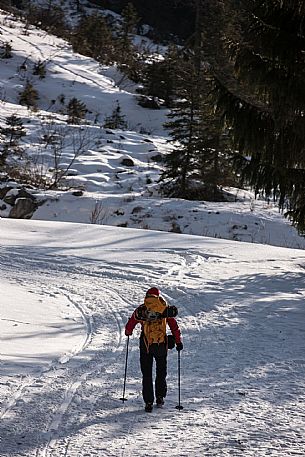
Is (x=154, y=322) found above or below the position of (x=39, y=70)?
below

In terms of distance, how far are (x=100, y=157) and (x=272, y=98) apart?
15353mm

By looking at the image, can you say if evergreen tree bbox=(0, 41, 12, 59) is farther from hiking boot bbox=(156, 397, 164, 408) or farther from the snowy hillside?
hiking boot bbox=(156, 397, 164, 408)

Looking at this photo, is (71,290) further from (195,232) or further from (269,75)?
(195,232)

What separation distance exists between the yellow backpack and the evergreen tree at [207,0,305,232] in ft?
19.2

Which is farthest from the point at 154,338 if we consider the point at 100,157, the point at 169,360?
the point at 100,157

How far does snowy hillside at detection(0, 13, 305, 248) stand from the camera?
18.9m

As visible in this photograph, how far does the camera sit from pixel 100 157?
24891mm

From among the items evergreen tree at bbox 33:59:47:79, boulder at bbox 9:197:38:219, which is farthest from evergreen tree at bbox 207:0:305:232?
evergreen tree at bbox 33:59:47:79

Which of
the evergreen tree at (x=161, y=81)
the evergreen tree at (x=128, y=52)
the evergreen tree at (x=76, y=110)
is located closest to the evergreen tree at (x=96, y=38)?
the evergreen tree at (x=128, y=52)

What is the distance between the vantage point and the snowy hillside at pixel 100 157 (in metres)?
18.9

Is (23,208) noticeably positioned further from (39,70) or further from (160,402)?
(39,70)

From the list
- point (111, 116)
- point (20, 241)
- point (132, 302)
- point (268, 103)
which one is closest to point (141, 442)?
point (132, 302)

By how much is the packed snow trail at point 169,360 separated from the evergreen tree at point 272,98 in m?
2.04

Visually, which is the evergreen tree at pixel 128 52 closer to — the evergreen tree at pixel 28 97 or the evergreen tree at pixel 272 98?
the evergreen tree at pixel 28 97
